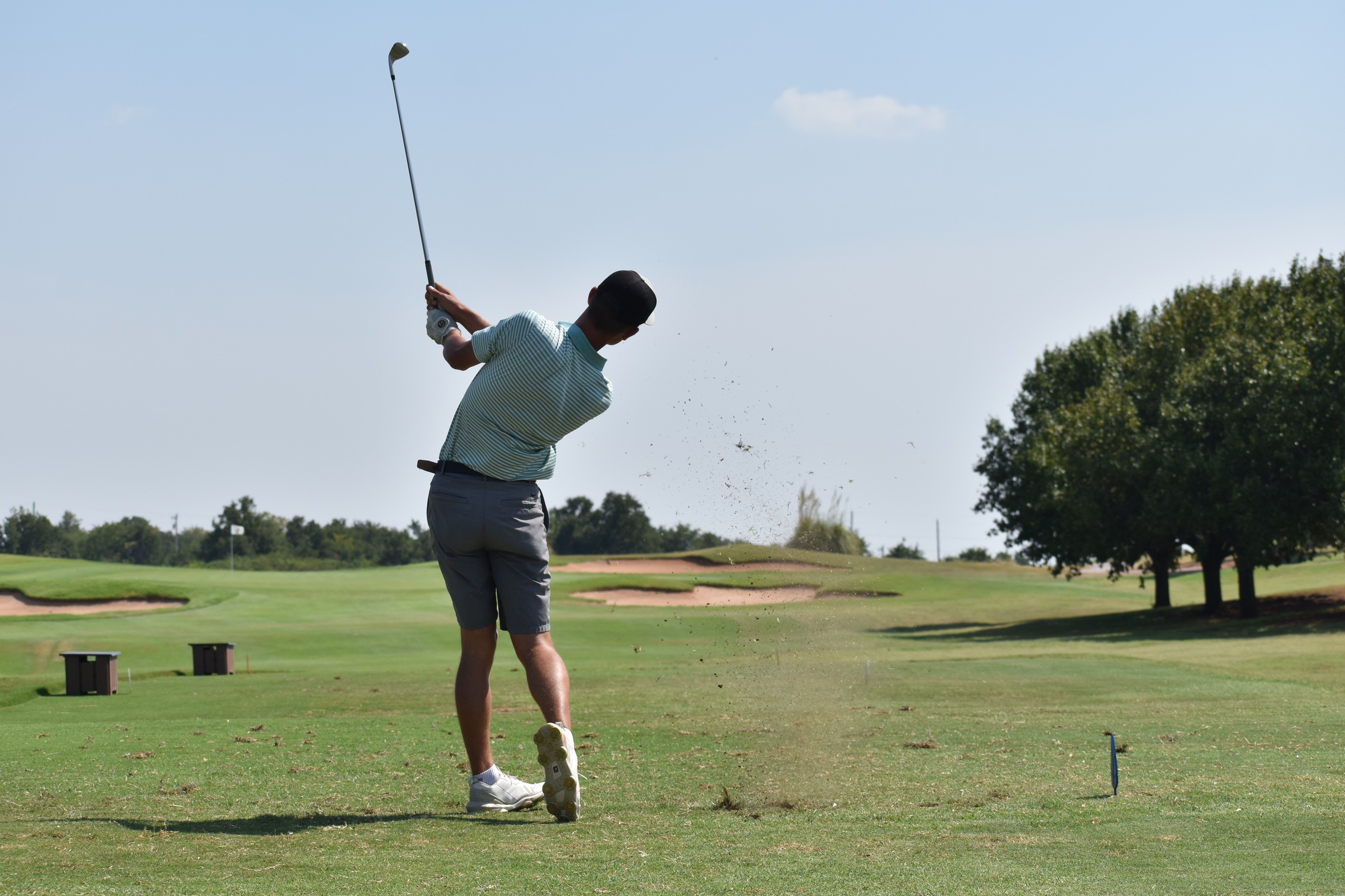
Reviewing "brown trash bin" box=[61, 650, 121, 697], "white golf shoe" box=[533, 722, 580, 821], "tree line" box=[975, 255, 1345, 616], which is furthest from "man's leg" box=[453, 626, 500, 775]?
"tree line" box=[975, 255, 1345, 616]

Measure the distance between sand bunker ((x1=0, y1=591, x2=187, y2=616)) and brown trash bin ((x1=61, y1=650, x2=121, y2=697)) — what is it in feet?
87.5

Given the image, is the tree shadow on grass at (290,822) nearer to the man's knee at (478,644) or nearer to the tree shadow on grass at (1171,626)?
the man's knee at (478,644)

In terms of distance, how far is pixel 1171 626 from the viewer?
38.3m

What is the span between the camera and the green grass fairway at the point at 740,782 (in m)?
4.08

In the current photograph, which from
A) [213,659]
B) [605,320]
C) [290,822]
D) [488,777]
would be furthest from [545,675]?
[213,659]

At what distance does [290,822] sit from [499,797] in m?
0.91

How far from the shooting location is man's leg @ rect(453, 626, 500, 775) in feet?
18.7

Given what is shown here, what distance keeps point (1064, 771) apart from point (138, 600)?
1693 inches

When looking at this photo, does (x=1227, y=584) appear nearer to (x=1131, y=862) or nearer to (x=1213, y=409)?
(x=1213, y=409)

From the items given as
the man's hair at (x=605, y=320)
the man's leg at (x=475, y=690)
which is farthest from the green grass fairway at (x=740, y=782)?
the man's hair at (x=605, y=320)

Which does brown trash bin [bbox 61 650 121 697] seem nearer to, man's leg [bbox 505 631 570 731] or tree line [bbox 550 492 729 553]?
man's leg [bbox 505 631 570 731]

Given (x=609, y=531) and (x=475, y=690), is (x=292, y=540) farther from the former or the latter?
(x=475, y=690)

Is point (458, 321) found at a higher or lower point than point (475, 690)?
higher

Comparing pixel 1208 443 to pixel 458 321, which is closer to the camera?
pixel 458 321
